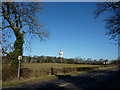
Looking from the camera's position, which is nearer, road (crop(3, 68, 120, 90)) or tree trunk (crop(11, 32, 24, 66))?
road (crop(3, 68, 120, 90))

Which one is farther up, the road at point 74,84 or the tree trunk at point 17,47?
the tree trunk at point 17,47

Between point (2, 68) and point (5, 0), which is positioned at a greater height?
point (5, 0)

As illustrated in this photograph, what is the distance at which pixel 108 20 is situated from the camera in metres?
24.1

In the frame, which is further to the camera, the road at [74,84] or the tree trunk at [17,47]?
the tree trunk at [17,47]

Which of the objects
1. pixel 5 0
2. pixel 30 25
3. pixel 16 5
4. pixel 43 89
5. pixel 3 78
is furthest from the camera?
pixel 30 25

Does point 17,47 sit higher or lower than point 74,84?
higher

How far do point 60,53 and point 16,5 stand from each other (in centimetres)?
7227

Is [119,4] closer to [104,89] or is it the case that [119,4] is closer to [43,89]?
[104,89]

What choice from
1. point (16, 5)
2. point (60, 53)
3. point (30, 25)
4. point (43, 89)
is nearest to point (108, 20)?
point (30, 25)

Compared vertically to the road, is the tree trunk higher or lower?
higher

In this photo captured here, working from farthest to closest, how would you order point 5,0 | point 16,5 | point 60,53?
1. point 60,53
2. point 16,5
3. point 5,0

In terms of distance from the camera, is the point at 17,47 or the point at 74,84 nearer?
the point at 74,84

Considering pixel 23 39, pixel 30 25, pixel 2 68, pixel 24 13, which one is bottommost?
pixel 2 68

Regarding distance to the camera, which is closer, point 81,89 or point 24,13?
point 81,89
